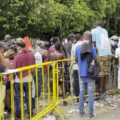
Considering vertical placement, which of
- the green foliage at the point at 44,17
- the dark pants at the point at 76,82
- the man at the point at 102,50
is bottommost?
the dark pants at the point at 76,82

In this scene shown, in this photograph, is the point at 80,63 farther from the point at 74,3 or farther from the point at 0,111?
the point at 74,3

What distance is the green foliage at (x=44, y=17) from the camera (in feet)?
57.6

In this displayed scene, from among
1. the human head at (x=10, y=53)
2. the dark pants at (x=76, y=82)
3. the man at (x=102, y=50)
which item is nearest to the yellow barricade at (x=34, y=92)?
the dark pants at (x=76, y=82)

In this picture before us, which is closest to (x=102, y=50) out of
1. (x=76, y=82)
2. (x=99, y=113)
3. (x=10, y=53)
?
(x=76, y=82)

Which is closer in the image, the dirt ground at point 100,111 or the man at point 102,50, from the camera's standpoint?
the dirt ground at point 100,111

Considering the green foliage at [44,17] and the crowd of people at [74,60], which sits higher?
the green foliage at [44,17]

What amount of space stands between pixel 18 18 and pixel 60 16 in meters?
3.75

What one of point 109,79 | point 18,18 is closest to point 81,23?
point 18,18

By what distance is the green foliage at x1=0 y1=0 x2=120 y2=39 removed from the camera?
17.5 metres

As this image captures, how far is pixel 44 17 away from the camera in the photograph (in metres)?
18.6

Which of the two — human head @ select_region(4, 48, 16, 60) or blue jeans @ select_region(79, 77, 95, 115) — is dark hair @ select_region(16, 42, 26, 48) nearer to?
human head @ select_region(4, 48, 16, 60)

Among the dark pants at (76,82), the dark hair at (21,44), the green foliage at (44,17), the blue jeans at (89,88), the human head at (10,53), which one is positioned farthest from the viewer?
the green foliage at (44,17)

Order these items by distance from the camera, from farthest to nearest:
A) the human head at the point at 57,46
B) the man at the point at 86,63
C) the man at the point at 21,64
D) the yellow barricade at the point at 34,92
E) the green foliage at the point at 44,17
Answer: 1. the green foliage at the point at 44,17
2. the human head at the point at 57,46
3. the man at the point at 86,63
4. the man at the point at 21,64
5. the yellow barricade at the point at 34,92

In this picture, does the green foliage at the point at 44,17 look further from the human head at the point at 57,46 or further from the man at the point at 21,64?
the man at the point at 21,64
